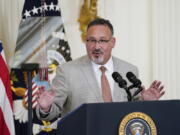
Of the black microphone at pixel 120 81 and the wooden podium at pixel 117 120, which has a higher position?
the black microphone at pixel 120 81

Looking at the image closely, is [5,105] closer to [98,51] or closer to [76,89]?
[76,89]

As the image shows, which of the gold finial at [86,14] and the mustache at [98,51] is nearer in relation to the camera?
the mustache at [98,51]

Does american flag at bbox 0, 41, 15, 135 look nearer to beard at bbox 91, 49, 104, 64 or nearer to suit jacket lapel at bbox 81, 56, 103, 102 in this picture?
suit jacket lapel at bbox 81, 56, 103, 102

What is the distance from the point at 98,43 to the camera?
277 cm

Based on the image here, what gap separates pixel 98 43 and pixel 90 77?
28 centimetres

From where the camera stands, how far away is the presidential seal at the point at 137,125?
1.74 m

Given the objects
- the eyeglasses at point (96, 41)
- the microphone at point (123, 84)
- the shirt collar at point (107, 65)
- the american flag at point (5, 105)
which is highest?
the eyeglasses at point (96, 41)

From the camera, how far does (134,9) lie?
4621 millimetres

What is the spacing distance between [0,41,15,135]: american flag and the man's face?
3.81ft

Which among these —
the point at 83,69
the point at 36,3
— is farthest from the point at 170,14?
the point at 83,69

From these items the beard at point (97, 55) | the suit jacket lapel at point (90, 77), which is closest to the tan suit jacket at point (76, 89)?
the suit jacket lapel at point (90, 77)

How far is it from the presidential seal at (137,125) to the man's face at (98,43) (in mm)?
1080

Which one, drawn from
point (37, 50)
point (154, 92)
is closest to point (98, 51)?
point (154, 92)

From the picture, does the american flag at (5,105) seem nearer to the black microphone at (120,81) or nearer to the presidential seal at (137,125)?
the black microphone at (120,81)
